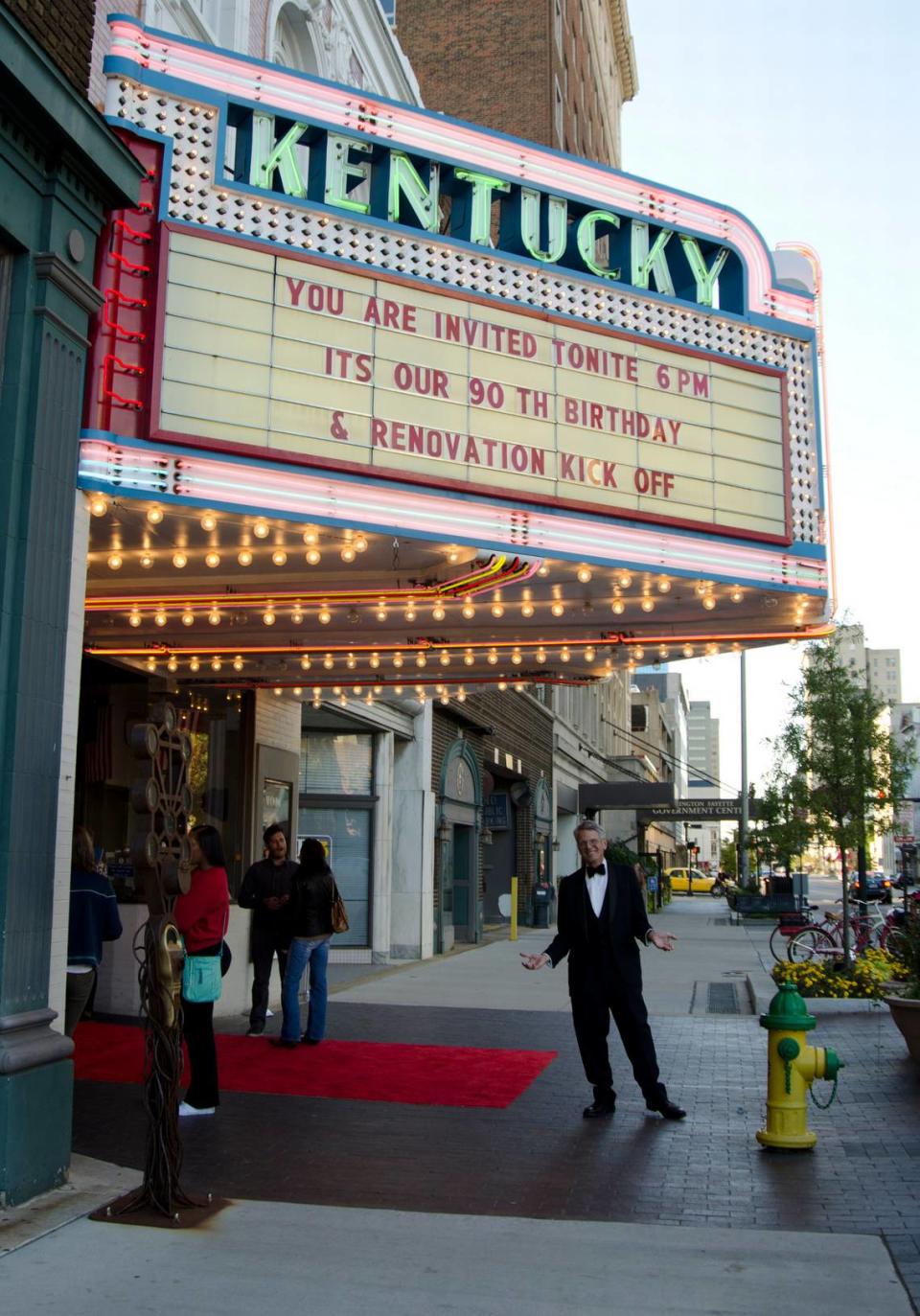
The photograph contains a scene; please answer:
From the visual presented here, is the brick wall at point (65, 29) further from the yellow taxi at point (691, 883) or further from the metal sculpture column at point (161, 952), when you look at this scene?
the yellow taxi at point (691, 883)

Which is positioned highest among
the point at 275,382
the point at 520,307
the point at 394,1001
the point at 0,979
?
the point at 520,307

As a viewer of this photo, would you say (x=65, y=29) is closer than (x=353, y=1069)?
Yes

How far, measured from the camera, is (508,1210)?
6.25 m

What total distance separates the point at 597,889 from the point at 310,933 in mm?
3370

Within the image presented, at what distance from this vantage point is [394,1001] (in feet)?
Answer: 49.1

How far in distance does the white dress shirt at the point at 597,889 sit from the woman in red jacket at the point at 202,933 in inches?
95.4

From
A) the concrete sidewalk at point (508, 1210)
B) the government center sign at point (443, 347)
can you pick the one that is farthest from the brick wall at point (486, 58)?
the concrete sidewalk at point (508, 1210)

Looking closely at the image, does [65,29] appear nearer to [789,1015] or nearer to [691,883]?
[789,1015]

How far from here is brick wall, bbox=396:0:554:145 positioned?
33.2 metres

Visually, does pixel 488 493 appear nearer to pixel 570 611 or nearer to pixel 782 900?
pixel 570 611

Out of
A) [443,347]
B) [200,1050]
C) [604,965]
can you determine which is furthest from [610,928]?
[443,347]

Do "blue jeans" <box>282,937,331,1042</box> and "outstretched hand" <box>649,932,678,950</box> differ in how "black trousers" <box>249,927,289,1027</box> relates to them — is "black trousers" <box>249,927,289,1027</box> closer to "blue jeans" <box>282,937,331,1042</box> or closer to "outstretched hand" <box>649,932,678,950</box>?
"blue jeans" <box>282,937,331,1042</box>

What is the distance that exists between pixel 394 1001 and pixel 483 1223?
914 centimetres

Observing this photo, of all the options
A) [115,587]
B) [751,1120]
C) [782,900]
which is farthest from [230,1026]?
[782,900]
